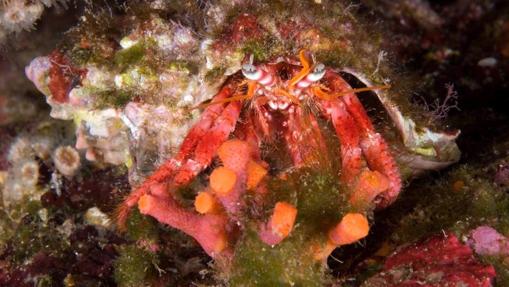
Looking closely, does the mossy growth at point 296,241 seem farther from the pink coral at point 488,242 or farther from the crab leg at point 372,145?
the pink coral at point 488,242

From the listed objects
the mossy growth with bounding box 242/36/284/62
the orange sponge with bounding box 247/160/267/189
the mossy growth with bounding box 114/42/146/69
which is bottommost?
the orange sponge with bounding box 247/160/267/189

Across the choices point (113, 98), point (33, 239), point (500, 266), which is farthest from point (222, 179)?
point (33, 239)

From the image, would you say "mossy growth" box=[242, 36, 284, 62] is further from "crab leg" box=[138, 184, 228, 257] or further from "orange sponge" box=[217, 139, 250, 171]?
"crab leg" box=[138, 184, 228, 257]

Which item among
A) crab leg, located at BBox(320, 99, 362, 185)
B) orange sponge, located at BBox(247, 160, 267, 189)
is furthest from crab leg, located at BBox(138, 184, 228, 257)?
crab leg, located at BBox(320, 99, 362, 185)

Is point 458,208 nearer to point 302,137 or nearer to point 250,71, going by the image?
point 302,137

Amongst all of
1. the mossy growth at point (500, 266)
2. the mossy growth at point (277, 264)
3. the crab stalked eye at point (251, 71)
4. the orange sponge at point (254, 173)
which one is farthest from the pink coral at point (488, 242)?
the crab stalked eye at point (251, 71)

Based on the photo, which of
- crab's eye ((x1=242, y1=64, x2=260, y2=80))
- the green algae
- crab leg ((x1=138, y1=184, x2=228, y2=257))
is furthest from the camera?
the green algae

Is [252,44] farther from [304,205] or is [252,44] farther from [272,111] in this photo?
[304,205]
